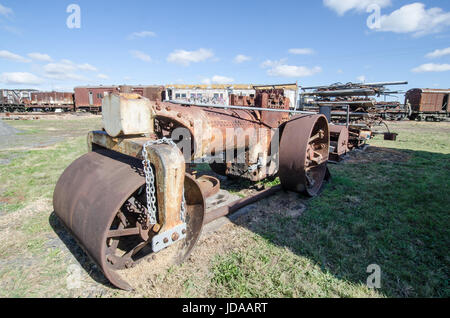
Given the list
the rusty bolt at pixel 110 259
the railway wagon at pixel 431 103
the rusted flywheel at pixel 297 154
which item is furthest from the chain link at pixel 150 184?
the railway wagon at pixel 431 103

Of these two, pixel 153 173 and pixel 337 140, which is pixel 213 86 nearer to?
pixel 337 140

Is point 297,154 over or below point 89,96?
below

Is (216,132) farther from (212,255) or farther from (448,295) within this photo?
(448,295)

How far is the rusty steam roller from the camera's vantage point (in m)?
1.87

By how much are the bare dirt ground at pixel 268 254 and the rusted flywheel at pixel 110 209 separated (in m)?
0.20

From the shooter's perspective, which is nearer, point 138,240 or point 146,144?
point 146,144

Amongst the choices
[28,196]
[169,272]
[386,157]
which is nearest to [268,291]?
[169,272]

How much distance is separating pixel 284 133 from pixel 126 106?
264 centimetres

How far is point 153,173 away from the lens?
1896 mm

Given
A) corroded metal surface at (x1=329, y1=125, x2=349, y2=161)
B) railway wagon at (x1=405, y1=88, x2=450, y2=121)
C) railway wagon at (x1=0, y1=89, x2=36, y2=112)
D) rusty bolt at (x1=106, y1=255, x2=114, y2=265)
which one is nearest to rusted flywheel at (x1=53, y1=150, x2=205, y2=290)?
rusty bolt at (x1=106, y1=255, x2=114, y2=265)

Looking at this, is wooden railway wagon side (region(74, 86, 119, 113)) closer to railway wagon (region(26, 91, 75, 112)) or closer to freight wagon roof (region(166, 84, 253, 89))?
railway wagon (region(26, 91, 75, 112))

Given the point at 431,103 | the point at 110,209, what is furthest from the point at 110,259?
the point at 431,103

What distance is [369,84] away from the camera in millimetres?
8547

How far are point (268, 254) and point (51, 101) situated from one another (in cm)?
4095
